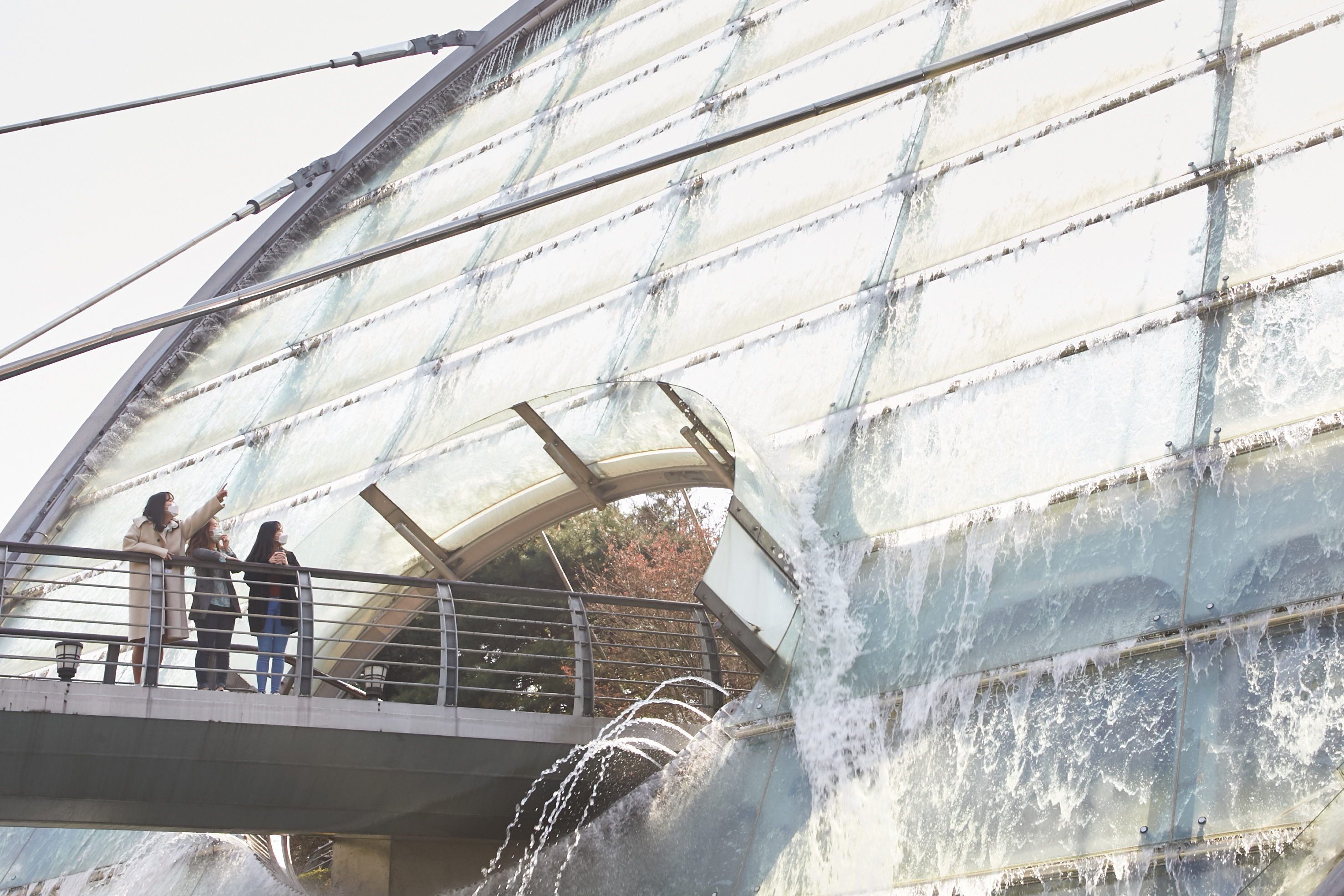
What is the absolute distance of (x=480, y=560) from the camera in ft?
47.7

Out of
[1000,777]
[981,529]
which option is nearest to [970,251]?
[981,529]

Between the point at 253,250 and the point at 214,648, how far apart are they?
43.6 ft

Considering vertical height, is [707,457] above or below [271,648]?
above

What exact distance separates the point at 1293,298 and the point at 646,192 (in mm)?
8181

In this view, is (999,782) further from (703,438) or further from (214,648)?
(703,438)

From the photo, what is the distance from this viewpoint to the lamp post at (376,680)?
9.31 meters

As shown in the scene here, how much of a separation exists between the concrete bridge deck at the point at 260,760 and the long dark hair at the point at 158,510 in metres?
1.38

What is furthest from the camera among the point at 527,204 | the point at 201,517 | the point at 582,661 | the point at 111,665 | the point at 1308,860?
the point at 582,661

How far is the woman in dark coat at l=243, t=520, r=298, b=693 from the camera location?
9.06m

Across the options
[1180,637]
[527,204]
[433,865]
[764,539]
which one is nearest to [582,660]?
[764,539]

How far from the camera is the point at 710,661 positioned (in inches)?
399

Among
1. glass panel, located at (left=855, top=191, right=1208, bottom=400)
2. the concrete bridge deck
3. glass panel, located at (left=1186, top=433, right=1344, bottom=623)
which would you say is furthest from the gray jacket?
glass panel, located at (left=1186, top=433, right=1344, bottom=623)

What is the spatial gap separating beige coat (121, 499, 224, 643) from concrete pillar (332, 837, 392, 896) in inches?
90.8

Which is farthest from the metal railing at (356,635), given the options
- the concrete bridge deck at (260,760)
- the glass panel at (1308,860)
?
the glass panel at (1308,860)
